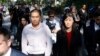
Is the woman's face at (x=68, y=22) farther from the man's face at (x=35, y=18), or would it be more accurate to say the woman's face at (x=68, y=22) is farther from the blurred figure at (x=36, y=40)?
the man's face at (x=35, y=18)

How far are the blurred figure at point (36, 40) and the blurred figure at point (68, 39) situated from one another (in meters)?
0.27

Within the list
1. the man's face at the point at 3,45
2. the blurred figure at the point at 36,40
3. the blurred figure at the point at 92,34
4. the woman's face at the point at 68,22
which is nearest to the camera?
the man's face at the point at 3,45

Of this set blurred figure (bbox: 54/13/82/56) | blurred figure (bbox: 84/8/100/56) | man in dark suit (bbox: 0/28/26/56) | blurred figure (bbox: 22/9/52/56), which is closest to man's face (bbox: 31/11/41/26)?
blurred figure (bbox: 22/9/52/56)

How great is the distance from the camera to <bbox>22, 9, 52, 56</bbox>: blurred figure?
808 cm

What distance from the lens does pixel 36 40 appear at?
809 cm

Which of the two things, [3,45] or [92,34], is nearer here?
[3,45]

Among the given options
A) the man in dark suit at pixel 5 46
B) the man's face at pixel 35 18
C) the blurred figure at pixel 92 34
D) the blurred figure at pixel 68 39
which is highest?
the man in dark suit at pixel 5 46

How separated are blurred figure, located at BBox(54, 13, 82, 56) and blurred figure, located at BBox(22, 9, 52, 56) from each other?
274 millimetres

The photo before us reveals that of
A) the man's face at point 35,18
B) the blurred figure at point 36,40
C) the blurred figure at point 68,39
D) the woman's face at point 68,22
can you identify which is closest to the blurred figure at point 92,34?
the blurred figure at point 68,39

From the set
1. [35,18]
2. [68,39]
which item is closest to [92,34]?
[68,39]

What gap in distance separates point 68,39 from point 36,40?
0.68m

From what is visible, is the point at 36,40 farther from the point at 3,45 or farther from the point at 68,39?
the point at 3,45

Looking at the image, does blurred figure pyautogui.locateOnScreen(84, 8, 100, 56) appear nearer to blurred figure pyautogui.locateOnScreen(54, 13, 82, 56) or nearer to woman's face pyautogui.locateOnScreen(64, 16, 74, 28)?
blurred figure pyautogui.locateOnScreen(54, 13, 82, 56)

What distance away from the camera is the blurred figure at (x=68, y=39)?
8328 millimetres
